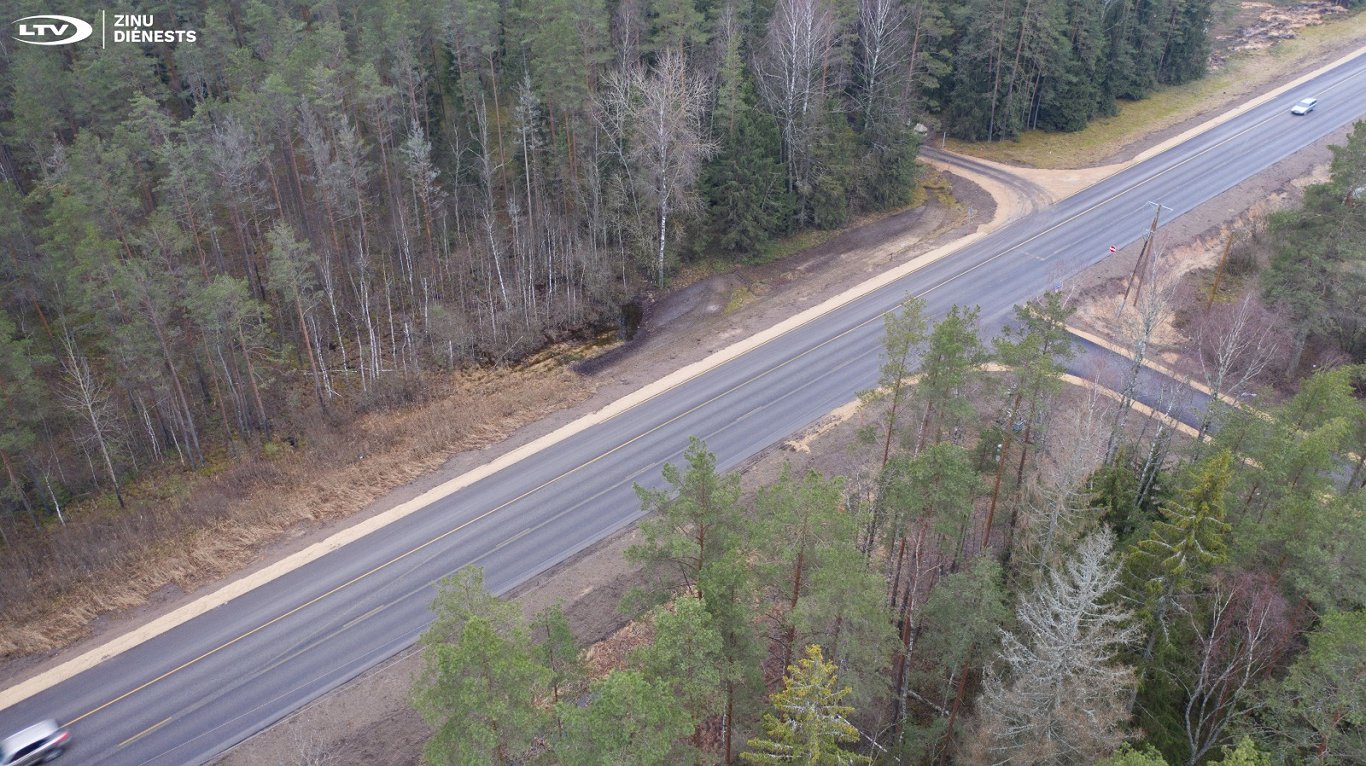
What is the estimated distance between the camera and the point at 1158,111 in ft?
223

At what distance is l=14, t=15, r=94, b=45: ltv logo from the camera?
49.0 m

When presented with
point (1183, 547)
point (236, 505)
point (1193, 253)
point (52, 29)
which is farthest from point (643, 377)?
point (52, 29)

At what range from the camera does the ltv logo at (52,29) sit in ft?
161

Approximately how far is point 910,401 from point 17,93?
4602 cm

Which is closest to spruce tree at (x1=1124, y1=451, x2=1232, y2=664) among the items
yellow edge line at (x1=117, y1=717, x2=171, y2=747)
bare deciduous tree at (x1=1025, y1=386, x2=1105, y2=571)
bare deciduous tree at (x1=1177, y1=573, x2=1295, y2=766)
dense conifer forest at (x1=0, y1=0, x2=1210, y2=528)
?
bare deciduous tree at (x1=1177, y1=573, x2=1295, y2=766)

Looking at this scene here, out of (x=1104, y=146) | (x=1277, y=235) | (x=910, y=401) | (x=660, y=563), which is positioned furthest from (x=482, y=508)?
(x=1104, y=146)

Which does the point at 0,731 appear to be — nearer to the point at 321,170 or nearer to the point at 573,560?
the point at 573,560

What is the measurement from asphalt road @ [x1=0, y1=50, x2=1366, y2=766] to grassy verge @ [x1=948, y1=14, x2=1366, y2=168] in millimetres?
10819

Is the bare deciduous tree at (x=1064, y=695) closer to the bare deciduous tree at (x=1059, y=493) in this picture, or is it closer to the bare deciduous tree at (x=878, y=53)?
the bare deciduous tree at (x=1059, y=493)

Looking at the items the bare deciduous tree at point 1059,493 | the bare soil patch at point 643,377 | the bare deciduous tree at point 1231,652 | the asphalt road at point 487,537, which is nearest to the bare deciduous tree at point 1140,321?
the asphalt road at point 487,537

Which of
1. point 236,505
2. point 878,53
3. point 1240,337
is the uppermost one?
point 878,53

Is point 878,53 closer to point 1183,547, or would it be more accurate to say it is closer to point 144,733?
point 1183,547

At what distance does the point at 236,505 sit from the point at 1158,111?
70.9 m

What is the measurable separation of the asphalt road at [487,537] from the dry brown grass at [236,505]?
269cm
